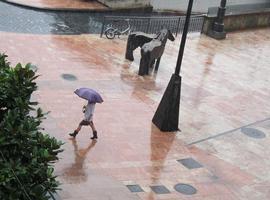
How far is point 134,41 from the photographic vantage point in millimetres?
20516

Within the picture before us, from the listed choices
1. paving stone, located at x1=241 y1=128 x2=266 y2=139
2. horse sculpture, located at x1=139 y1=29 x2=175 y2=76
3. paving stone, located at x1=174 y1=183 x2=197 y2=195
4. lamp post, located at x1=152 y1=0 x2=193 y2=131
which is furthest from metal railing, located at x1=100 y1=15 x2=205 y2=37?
paving stone, located at x1=174 y1=183 x2=197 y2=195

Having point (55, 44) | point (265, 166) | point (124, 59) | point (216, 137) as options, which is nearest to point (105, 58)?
point (124, 59)

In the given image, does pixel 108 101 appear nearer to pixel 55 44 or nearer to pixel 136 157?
pixel 136 157

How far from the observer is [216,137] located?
1534 centimetres

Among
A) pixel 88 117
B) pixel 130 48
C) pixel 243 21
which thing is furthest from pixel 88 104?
pixel 243 21

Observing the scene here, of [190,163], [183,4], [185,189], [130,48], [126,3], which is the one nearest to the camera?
[185,189]

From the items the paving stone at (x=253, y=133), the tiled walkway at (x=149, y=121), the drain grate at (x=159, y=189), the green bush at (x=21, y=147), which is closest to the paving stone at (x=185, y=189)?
the tiled walkway at (x=149, y=121)

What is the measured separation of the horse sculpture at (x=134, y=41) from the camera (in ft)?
66.9

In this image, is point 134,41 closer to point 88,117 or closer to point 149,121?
point 149,121

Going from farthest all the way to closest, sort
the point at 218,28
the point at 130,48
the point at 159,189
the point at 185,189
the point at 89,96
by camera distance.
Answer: the point at 218,28 → the point at 130,48 → the point at 89,96 → the point at 185,189 → the point at 159,189

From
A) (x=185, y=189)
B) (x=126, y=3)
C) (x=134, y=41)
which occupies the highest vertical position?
(x=126, y=3)

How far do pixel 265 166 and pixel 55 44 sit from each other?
32.7ft

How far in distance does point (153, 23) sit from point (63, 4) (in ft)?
14.5

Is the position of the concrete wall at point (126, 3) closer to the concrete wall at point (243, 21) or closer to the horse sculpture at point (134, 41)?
the concrete wall at point (243, 21)
